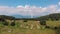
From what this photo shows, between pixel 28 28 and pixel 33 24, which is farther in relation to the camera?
pixel 33 24

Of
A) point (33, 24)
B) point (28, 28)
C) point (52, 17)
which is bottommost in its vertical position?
point (28, 28)

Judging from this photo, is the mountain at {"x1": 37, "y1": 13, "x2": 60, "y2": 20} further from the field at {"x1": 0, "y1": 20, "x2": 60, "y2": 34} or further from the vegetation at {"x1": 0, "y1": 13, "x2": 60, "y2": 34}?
the field at {"x1": 0, "y1": 20, "x2": 60, "y2": 34}

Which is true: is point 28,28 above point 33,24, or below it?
below

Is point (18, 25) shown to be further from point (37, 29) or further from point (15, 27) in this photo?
point (37, 29)

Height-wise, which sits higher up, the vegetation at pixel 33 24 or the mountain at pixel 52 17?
the mountain at pixel 52 17

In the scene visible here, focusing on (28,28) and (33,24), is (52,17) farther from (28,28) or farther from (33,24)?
(28,28)

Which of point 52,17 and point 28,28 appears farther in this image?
point 52,17

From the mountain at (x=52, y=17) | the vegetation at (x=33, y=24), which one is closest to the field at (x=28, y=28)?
the vegetation at (x=33, y=24)

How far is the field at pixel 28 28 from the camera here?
821 centimetres

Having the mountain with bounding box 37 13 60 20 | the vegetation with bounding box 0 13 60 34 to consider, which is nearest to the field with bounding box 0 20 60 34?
the vegetation with bounding box 0 13 60 34

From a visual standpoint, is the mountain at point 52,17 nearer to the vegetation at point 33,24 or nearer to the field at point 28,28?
the vegetation at point 33,24

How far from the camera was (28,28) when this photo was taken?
8.55 meters

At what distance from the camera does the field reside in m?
8.21

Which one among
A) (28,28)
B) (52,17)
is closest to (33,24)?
(28,28)
